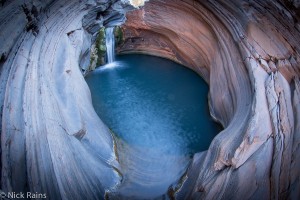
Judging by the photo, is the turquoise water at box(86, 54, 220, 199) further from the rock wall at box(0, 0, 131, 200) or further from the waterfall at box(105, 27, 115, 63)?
the rock wall at box(0, 0, 131, 200)

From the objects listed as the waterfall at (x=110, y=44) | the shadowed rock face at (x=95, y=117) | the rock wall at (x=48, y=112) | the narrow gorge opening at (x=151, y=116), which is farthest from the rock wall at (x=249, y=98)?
the waterfall at (x=110, y=44)

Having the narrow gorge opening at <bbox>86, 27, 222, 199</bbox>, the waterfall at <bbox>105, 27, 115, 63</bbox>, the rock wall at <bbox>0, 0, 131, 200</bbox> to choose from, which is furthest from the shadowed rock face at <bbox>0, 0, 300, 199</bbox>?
the waterfall at <bbox>105, 27, 115, 63</bbox>

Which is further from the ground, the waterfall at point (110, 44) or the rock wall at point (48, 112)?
the waterfall at point (110, 44)

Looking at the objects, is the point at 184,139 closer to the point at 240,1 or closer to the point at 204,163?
the point at 204,163

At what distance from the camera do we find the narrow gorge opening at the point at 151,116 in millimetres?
6736

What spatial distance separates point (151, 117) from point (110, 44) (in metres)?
4.41

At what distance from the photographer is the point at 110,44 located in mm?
11547

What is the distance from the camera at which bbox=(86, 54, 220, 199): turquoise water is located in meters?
6.73

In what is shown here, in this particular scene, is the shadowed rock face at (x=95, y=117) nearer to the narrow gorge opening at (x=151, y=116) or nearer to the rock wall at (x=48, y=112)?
the rock wall at (x=48, y=112)

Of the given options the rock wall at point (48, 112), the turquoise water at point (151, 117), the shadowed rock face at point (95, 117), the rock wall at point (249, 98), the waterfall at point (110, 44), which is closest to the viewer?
the rock wall at point (48, 112)

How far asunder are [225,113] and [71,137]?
4.56 meters

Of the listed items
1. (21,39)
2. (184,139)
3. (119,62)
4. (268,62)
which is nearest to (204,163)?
(184,139)

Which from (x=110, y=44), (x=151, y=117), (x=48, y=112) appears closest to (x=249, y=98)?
(x=151, y=117)

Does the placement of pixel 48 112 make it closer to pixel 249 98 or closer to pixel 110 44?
pixel 249 98
